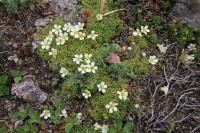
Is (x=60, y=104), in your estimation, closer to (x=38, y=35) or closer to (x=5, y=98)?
(x=5, y=98)

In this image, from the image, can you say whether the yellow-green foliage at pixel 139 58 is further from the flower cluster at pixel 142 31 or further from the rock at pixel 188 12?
the rock at pixel 188 12

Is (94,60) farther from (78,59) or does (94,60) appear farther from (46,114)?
(46,114)

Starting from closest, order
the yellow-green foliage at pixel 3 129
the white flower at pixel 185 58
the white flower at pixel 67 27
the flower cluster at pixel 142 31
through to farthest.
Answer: the yellow-green foliage at pixel 3 129 → the white flower at pixel 185 58 → the white flower at pixel 67 27 → the flower cluster at pixel 142 31

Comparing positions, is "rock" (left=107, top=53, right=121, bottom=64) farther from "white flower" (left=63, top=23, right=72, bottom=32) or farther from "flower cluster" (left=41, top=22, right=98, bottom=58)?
"white flower" (left=63, top=23, right=72, bottom=32)

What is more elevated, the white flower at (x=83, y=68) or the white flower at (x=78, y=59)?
the white flower at (x=78, y=59)

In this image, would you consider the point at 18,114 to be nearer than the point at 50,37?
Yes

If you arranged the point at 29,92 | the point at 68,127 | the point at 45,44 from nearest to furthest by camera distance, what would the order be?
the point at 68,127 < the point at 29,92 < the point at 45,44

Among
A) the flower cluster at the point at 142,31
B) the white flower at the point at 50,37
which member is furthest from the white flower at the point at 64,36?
the flower cluster at the point at 142,31

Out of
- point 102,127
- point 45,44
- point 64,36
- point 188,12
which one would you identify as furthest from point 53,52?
point 188,12

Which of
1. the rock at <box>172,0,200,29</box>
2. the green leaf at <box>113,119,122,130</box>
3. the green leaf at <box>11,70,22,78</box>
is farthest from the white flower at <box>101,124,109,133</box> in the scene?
the rock at <box>172,0,200,29</box>
